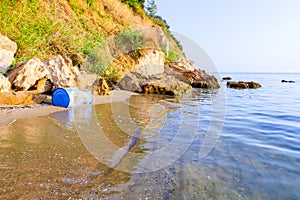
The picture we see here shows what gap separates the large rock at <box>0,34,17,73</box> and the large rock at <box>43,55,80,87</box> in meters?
0.92

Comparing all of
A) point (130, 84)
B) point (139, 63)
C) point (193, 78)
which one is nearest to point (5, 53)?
point (130, 84)

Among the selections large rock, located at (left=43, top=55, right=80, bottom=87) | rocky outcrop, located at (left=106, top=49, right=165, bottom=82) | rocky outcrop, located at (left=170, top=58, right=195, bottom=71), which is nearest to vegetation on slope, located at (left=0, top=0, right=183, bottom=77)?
large rock, located at (left=43, top=55, right=80, bottom=87)

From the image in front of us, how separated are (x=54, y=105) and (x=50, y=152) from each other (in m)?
3.18

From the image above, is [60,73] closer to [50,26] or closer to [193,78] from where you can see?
[50,26]

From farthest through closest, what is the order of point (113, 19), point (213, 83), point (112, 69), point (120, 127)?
A: point (113, 19), point (213, 83), point (112, 69), point (120, 127)

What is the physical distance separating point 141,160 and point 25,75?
4.64m

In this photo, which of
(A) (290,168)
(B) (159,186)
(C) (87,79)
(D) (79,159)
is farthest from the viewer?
(C) (87,79)

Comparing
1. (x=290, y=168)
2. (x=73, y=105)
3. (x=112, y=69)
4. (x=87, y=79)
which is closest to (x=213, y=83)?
(x=112, y=69)

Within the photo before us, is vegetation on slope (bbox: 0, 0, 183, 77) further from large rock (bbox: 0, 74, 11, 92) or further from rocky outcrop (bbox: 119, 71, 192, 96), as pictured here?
rocky outcrop (bbox: 119, 71, 192, 96)

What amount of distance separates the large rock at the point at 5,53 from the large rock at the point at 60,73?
921mm

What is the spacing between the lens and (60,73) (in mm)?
6781

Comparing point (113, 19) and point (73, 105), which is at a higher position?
point (113, 19)

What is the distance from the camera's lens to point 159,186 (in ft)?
6.97

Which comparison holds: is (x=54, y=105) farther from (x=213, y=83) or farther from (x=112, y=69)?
(x=213, y=83)
